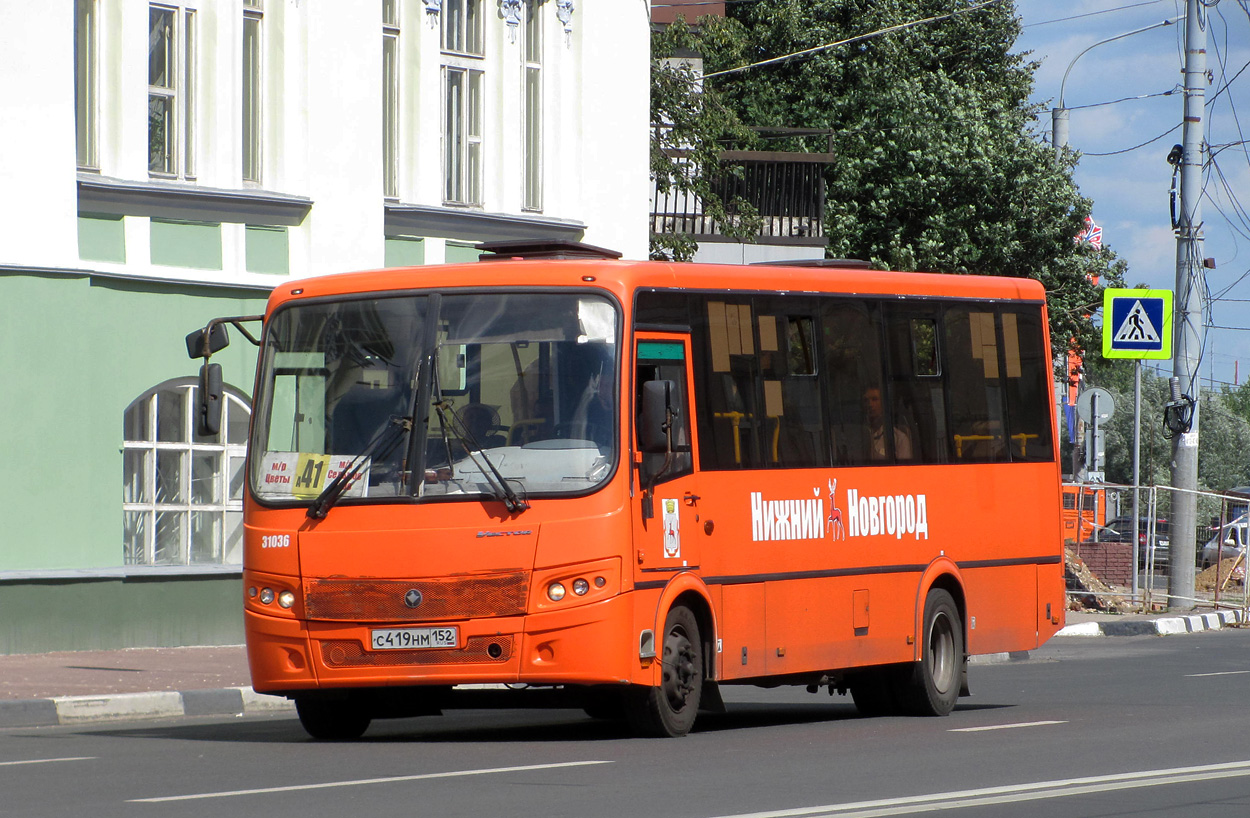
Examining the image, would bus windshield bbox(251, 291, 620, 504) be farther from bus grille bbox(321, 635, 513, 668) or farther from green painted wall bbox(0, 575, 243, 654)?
green painted wall bbox(0, 575, 243, 654)

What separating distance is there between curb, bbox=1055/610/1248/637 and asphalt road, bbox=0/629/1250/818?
9.81 meters

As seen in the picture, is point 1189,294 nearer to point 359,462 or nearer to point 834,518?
point 834,518

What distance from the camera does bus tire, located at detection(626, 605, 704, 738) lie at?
38.4 ft

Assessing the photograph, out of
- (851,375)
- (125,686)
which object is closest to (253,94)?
(125,686)

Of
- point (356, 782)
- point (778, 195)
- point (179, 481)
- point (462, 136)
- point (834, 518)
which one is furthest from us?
point (778, 195)

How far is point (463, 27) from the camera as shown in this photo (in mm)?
22203

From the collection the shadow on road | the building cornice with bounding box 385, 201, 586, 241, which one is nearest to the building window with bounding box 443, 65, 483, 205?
the building cornice with bounding box 385, 201, 586, 241

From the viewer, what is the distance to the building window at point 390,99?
21.5 metres

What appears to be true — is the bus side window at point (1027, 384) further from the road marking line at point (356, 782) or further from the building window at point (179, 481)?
the building window at point (179, 481)

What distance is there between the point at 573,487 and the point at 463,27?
11.7 m

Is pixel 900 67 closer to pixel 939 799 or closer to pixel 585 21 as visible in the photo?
pixel 585 21

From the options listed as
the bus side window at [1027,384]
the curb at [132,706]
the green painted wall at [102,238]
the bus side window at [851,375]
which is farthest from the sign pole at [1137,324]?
the curb at [132,706]

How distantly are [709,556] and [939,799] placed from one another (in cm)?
363

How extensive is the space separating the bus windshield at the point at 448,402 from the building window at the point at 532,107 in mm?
10925
